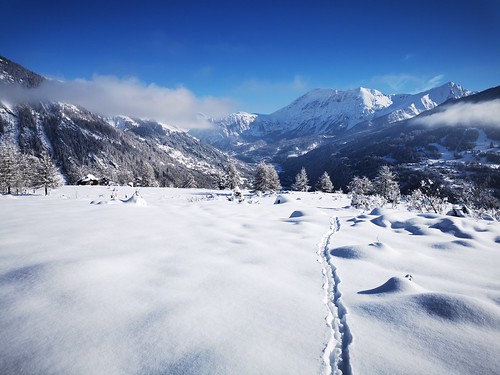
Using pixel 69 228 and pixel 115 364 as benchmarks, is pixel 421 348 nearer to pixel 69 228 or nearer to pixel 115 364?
pixel 115 364

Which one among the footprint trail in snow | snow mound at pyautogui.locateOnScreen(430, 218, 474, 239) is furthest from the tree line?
snow mound at pyautogui.locateOnScreen(430, 218, 474, 239)

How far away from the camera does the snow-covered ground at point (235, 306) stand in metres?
2.62

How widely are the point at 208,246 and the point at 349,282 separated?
3.43 m

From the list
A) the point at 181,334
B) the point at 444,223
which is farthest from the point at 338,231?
the point at 181,334

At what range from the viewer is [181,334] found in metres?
2.96

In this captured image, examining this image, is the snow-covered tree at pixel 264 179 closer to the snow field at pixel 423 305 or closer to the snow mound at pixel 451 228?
the snow mound at pixel 451 228

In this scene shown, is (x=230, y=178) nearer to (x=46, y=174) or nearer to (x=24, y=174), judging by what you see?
(x=46, y=174)

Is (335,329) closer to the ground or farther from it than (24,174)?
closer to the ground

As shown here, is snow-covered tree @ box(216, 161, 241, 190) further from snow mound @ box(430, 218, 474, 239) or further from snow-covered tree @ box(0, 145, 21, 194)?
snow mound @ box(430, 218, 474, 239)

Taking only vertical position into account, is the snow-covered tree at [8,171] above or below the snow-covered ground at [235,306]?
above

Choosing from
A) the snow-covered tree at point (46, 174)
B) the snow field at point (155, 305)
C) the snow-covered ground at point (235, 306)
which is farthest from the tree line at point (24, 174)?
the snow field at point (155, 305)

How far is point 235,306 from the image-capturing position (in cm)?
368

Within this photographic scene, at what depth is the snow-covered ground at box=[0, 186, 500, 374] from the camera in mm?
2621

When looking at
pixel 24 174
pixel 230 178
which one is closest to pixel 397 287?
pixel 230 178
